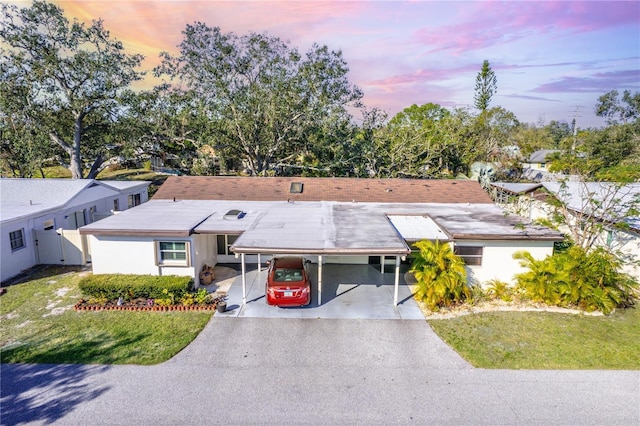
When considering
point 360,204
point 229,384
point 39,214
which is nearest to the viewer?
point 229,384

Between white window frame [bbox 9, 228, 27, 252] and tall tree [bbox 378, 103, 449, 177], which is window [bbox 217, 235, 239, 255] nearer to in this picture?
white window frame [bbox 9, 228, 27, 252]

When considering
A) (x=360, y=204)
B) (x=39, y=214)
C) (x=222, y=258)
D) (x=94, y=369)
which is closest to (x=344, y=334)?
(x=94, y=369)

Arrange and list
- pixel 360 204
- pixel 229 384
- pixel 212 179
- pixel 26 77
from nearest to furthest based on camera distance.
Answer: pixel 229 384, pixel 360 204, pixel 212 179, pixel 26 77

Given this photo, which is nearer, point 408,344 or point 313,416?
point 313,416

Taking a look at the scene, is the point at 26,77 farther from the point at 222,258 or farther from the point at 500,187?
the point at 500,187

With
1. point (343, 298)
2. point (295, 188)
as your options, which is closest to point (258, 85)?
point (295, 188)
